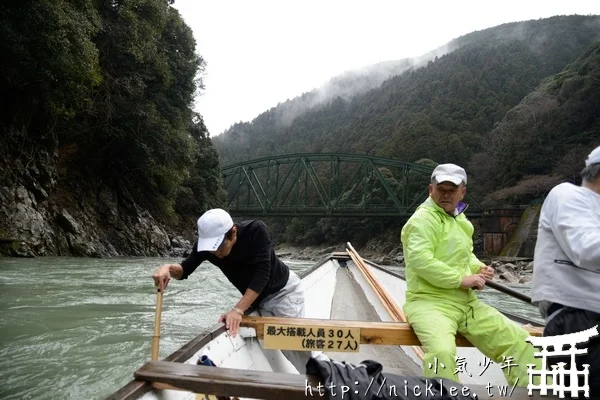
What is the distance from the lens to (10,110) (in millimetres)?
11625

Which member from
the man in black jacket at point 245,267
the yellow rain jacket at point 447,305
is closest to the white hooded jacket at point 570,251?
the yellow rain jacket at point 447,305

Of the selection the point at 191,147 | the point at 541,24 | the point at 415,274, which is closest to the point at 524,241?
the point at 191,147

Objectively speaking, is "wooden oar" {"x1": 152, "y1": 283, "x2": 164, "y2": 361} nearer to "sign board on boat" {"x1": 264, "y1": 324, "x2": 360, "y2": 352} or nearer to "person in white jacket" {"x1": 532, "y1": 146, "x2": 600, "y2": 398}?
"sign board on boat" {"x1": 264, "y1": 324, "x2": 360, "y2": 352}

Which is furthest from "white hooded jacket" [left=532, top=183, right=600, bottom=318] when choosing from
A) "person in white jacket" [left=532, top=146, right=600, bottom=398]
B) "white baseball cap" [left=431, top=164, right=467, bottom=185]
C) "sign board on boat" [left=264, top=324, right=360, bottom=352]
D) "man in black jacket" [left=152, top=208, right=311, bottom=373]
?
"man in black jacket" [left=152, top=208, right=311, bottom=373]

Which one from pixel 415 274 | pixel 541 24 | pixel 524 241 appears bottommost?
pixel 524 241

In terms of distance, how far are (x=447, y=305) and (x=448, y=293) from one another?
7cm

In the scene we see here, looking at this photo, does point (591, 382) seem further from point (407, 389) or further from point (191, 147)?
point (191, 147)

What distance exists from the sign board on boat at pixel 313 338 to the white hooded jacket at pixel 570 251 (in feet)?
3.26

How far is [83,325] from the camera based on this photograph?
15.4ft

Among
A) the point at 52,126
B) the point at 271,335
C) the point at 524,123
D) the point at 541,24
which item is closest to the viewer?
the point at 271,335

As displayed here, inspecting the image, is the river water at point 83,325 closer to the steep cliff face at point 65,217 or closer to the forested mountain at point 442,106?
the steep cliff face at point 65,217

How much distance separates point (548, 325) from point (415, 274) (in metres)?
0.93

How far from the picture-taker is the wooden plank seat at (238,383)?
4.59ft

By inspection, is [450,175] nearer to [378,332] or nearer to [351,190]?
[378,332]
